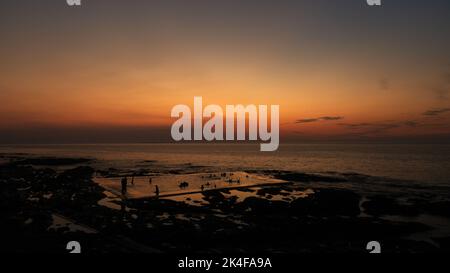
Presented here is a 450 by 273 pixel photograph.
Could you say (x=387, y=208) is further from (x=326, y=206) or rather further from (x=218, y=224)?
(x=218, y=224)

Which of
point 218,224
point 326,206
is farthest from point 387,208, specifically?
point 218,224

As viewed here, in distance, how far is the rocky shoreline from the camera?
16.5 meters

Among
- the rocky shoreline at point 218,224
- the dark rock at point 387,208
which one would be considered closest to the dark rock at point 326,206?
the rocky shoreline at point 218,224

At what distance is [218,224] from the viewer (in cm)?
2034

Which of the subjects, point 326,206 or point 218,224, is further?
point 326,206

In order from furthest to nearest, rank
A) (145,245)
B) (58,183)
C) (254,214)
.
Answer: (58,183) → (254,214) → (145,245)

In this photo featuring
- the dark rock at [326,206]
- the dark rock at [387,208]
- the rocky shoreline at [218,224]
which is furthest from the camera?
the dark rock at [387,208]

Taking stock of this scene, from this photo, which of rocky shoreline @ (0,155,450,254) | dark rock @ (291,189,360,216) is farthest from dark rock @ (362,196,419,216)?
dark rock @ (291,189,360,216)

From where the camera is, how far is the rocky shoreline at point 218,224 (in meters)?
16.5

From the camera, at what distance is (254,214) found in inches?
936

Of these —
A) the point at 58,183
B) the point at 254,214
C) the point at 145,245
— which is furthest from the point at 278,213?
the point at 58,183

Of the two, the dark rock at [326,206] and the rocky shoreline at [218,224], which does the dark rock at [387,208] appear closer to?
the rocky shoreline at [218,224]
